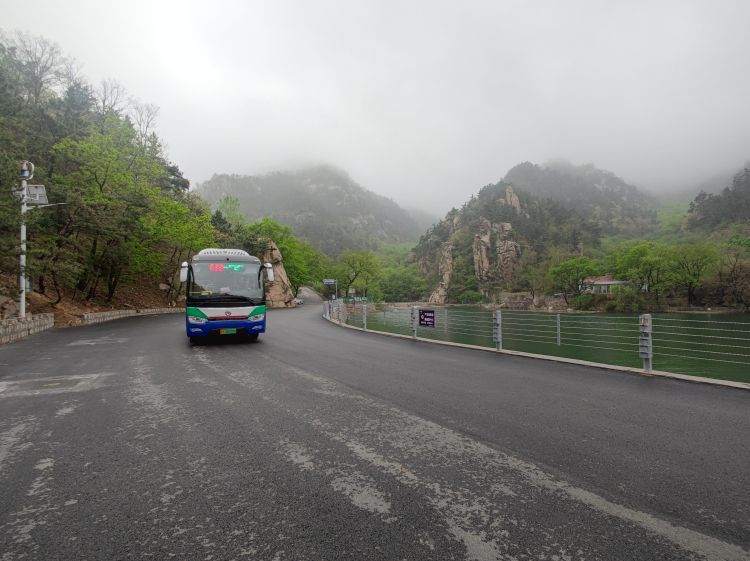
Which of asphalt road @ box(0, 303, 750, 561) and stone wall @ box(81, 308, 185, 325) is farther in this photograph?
stone wall @ box(81, 308, 185, 325)

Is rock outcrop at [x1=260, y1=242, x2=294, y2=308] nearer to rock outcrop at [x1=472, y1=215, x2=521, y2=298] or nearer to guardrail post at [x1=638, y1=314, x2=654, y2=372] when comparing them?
guardrail post at [x1=638, y1=314, x2=654, y2=372]

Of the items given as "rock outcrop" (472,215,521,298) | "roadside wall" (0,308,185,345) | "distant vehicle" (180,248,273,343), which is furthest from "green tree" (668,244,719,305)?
"roadside wall" (0,308,185,345)

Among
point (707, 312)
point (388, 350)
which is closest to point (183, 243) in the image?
point (388, 350)

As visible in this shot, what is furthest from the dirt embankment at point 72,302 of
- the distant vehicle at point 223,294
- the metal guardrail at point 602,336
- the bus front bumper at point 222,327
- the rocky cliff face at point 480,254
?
the rocky cliff face at point 480,254

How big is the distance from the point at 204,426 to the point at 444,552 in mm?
3255

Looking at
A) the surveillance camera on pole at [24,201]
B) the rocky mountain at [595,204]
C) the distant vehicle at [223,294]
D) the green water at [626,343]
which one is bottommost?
the green water at [626,343]

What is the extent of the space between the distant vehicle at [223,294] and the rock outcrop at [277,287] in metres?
37.7

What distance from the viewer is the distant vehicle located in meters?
11.4

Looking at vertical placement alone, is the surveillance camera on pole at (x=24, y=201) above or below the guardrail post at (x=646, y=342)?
above

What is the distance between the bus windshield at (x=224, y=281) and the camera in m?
Answer: 11.8

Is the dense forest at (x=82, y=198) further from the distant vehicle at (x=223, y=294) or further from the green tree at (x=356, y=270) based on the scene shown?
the green tree at (x=356, y=270)

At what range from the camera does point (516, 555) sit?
7.28 feet

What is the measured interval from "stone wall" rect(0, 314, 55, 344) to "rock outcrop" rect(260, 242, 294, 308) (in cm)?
3081

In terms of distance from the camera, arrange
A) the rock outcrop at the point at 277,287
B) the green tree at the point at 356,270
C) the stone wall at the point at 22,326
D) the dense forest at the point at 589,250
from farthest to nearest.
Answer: the green tree at the point at 356,270 < the dense forest at the point at 589,250 < the rock outcrop at the point at 277,287 < the stone wall at the point at 22,326
